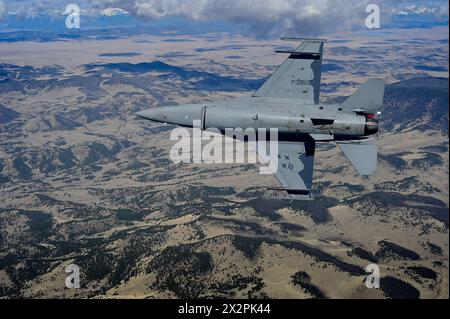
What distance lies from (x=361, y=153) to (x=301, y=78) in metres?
9.25

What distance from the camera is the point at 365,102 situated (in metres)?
33.5

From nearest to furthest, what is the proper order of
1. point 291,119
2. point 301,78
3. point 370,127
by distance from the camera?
1. point 370,127
2. point 291,119
3. point 301,78

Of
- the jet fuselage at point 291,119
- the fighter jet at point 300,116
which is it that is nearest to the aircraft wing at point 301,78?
the fighter jet at point 300,116

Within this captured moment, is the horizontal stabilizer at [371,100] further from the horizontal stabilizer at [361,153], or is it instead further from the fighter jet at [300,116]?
the horizontal stabilizer at [361,153]

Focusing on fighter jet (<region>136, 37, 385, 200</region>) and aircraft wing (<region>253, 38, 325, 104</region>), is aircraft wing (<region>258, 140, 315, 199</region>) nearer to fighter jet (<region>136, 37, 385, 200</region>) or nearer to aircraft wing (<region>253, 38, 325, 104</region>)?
fighter jet (<region>136, 37, 385, 200</region>)

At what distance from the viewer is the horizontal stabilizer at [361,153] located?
33469 millimetres

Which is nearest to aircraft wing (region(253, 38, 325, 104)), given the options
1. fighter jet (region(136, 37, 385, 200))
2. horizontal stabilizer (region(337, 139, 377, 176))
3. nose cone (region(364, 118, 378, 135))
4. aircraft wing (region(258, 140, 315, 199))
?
fighter jet (region(136, 37, 385, 200))

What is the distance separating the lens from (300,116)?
32.1 meters

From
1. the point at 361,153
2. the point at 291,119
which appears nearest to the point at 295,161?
the point at 291,119

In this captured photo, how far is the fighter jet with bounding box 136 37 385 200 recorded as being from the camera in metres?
32.2

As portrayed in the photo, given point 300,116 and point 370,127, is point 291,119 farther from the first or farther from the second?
point 370,127

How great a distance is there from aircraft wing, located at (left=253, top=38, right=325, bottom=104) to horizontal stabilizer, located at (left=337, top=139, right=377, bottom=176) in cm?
543

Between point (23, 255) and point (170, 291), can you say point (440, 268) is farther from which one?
point (23, 255)
